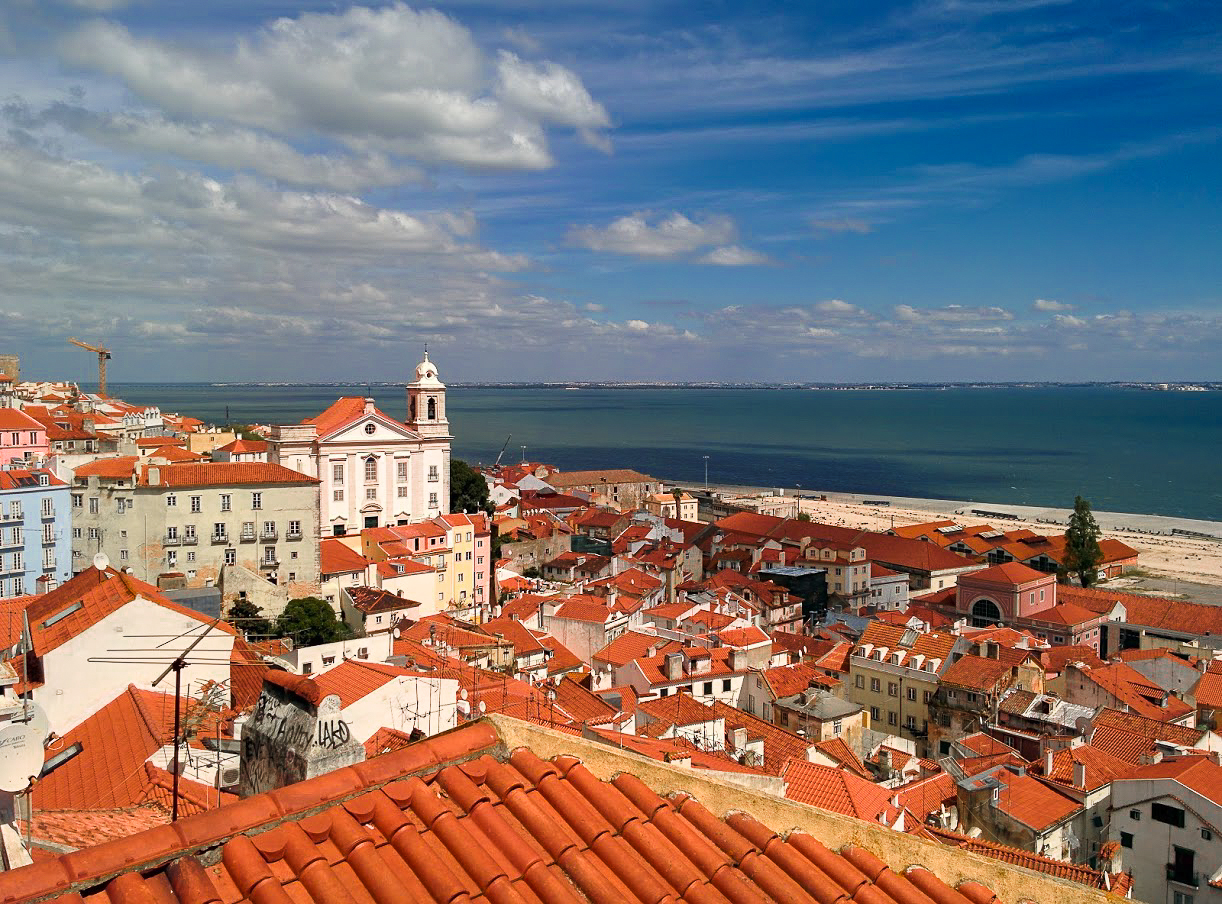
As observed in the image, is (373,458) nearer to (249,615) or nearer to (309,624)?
(249,615)

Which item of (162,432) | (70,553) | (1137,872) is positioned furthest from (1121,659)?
(162,432)

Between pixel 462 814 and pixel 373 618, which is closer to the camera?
pixel 462 814

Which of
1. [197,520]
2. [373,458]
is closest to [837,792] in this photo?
[197,520]

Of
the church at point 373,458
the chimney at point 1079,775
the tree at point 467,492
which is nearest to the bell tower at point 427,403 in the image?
the church at point 373,458

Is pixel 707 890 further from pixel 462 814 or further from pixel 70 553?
pixel 70 553

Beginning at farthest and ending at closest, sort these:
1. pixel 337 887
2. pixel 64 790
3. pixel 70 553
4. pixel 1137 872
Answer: pixel 70 553, pixel 1137 872, pixel 64 790, pixel 337 887

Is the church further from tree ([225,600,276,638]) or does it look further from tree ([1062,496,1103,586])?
tree ([1062,496,1103,586])
